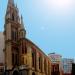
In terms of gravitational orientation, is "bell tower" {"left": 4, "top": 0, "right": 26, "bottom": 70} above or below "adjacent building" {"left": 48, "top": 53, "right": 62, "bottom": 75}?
above

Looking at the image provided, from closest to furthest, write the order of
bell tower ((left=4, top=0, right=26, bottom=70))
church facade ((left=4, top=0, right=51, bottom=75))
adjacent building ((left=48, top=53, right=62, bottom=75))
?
church facade ((left=4, top=0, right=51, bottom=75))
bell tower ((left=4, top=0, right=26, bottom=70))
adjacent building ((left=48, top=53, right=62, bottom=75))

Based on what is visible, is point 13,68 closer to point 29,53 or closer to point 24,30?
point 29,53

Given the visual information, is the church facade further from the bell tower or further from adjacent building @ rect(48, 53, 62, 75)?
adjacent building @ rect(48, 53, 62, 75)

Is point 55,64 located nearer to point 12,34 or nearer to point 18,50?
point 18,50

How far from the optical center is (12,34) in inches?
2926

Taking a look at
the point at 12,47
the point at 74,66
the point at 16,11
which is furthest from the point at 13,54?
the point at 74,66

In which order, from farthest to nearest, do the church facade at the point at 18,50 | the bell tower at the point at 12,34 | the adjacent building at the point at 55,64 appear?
1. the adjacent building at the point at 55,64
2. the bell tower at the point at 12,34
3. the church facade at the point at 18,50

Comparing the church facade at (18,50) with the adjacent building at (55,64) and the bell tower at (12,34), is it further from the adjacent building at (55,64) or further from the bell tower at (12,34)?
the adjacent building at (55,64)

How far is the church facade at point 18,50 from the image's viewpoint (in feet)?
227

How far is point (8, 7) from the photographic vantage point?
77.1 m

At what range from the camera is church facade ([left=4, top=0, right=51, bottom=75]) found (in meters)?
69.2

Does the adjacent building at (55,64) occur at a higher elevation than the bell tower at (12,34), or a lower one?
lower

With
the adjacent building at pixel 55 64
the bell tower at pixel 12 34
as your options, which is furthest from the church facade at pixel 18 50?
the adjacent building at pixel 55 64

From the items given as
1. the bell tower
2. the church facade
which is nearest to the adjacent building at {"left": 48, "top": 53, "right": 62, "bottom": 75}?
the church facade
